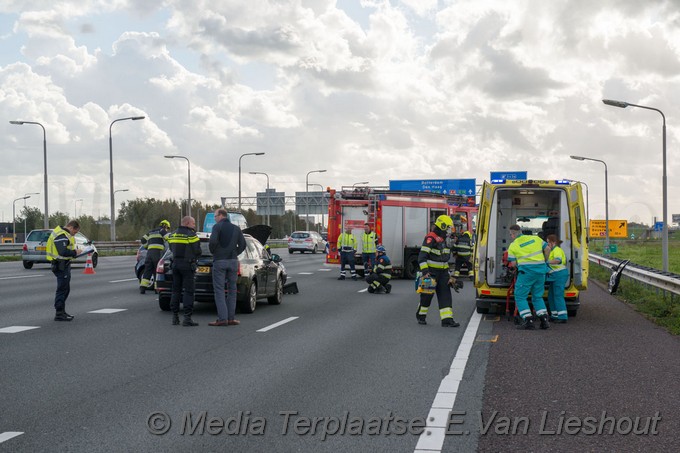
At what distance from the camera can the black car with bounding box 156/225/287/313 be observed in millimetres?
14078

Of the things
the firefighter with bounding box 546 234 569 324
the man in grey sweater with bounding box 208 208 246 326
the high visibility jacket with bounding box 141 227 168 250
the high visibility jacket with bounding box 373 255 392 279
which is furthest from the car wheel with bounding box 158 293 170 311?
the firefighter with bounding box 546 234 569 324

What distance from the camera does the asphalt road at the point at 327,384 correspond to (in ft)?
18.7

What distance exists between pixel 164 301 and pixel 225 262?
8.24 ft

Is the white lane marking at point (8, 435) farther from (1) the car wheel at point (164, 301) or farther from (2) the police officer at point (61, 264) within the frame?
(1) the car wheel at point (164, 301)

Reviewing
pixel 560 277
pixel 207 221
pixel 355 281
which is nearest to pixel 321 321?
pixel 560 277

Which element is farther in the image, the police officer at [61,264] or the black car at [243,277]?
the black car at [243,277]

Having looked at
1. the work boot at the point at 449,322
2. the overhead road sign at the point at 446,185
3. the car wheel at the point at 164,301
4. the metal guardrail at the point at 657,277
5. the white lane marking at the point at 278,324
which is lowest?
the white lane marking at the point at 278,324

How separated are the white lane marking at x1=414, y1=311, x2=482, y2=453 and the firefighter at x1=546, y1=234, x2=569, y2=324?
3484 mm

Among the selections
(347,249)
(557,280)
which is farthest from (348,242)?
(557,280)

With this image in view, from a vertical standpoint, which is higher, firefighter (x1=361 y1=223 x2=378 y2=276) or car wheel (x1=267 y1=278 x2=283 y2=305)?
firefighter (x1=361 y1=223 x2=378 y2=276)

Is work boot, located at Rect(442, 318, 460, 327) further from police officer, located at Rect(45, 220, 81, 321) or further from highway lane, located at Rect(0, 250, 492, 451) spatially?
police officer, located at Rect(45, 220, 81, 321)

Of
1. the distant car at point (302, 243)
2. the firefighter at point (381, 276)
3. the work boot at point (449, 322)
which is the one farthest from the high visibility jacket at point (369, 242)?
the distant car at point (302, 243)

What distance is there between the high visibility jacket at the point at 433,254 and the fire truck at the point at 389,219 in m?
12.9

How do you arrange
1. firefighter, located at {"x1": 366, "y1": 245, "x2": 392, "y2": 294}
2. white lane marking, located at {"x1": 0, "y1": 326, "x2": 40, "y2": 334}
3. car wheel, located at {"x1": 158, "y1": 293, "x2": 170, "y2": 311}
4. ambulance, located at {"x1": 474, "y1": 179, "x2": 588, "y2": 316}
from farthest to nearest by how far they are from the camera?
1. firefighter, located at {"x1": 366, "y1": 245, "x2": 392, "y2": 294}
2. car wheel, located at {"x1": 158, "y1": 293, "x2": 170, "y2": 311}
3. ambulance, located at {"x1": 474, "y1": 179, "x2": 588, "y2": 316}
4. white lane marking, located at {"x1": 0, "y1": 326, "x2": 40, "y2": 334}
